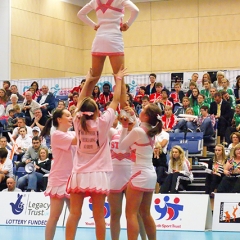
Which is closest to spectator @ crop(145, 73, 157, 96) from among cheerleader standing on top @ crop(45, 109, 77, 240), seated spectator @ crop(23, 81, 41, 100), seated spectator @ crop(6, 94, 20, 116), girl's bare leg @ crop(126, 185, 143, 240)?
seated spectator @ crop(23, 81, 41, 100)

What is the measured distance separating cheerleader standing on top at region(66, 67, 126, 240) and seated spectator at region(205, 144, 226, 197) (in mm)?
6398

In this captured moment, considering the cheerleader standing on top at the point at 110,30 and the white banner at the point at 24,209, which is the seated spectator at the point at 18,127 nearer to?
the white banner at the point at 24,209

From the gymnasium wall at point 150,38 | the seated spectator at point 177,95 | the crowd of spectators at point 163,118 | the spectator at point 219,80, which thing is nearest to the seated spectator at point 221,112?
the crowd of spectators at point 163,118

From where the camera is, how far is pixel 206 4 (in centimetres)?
2317

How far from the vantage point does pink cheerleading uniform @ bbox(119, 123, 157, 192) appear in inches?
273

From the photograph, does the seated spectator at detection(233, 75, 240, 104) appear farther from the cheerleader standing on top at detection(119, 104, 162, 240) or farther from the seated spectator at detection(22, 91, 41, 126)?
the cheerleader standing on top at detection(119, 104, 162, 240)

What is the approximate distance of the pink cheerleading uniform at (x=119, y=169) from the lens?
7.26 meters

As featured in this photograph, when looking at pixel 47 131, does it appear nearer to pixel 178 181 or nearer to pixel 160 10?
pixel 178 181

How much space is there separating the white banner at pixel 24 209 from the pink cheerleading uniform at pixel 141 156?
18.6ft

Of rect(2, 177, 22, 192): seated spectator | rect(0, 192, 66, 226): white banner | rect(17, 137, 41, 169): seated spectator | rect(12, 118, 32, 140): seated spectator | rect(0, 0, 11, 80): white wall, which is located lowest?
rect(0, 192, 66, 226): white banner

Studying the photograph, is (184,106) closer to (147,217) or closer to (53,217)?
(147,217)

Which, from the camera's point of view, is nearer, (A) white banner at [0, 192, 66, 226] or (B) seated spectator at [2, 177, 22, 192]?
(A) white banner at [0, 192, 66, 226]

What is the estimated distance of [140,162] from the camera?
23.1 ft

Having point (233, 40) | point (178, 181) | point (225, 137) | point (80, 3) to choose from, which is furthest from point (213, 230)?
point (80, 3)
